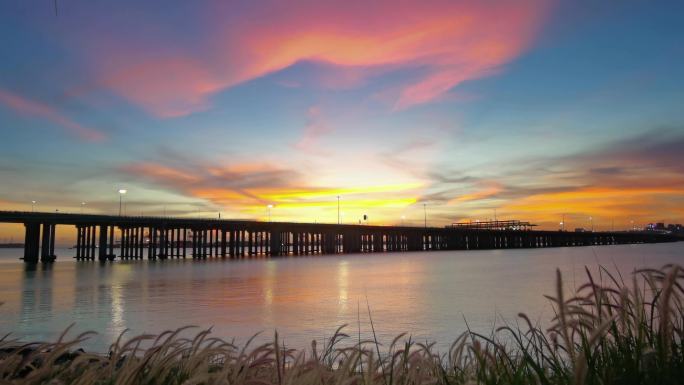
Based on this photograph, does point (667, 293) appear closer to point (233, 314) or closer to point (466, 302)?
point (233, 314)

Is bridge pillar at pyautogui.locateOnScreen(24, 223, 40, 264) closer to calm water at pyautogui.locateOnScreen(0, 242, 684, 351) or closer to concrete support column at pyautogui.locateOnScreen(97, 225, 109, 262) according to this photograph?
concrete support column at pyautogui.locateOnScreen(97, 225, 109, 262)

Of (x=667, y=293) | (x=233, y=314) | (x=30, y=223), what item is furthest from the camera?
(x=30, y=223)

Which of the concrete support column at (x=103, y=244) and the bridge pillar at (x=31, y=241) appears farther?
the concrete support column at (x=103, y=244)

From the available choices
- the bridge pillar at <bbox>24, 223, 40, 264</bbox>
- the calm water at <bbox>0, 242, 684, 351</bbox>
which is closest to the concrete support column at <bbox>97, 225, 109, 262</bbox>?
the bridge pillar at <bbox>24, 223, 40, 264</bbox>

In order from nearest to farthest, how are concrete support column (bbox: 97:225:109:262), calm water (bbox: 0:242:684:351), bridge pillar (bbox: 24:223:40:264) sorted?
1. calm water (bbox: 0:242:684:351)
2. bridge pillar (bbox: 24:223:40:264)
3. concrete support column (bbox: 97:225:109:262)

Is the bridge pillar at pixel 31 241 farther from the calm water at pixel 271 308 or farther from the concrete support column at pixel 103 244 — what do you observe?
the calm water at pixel 271 308

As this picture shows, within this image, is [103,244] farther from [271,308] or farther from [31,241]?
[271,308]

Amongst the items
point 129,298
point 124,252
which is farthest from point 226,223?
point 129,298

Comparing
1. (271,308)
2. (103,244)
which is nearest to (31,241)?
(103,244)

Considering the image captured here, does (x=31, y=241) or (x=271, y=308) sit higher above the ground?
(x=31, y=241)

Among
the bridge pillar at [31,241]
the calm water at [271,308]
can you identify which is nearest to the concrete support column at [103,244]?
the bridge pillar at [31,241]

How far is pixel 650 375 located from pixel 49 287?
55355 mm

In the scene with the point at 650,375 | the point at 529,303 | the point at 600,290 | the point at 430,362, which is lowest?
the point at 529,303

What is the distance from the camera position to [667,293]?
2346 mm
